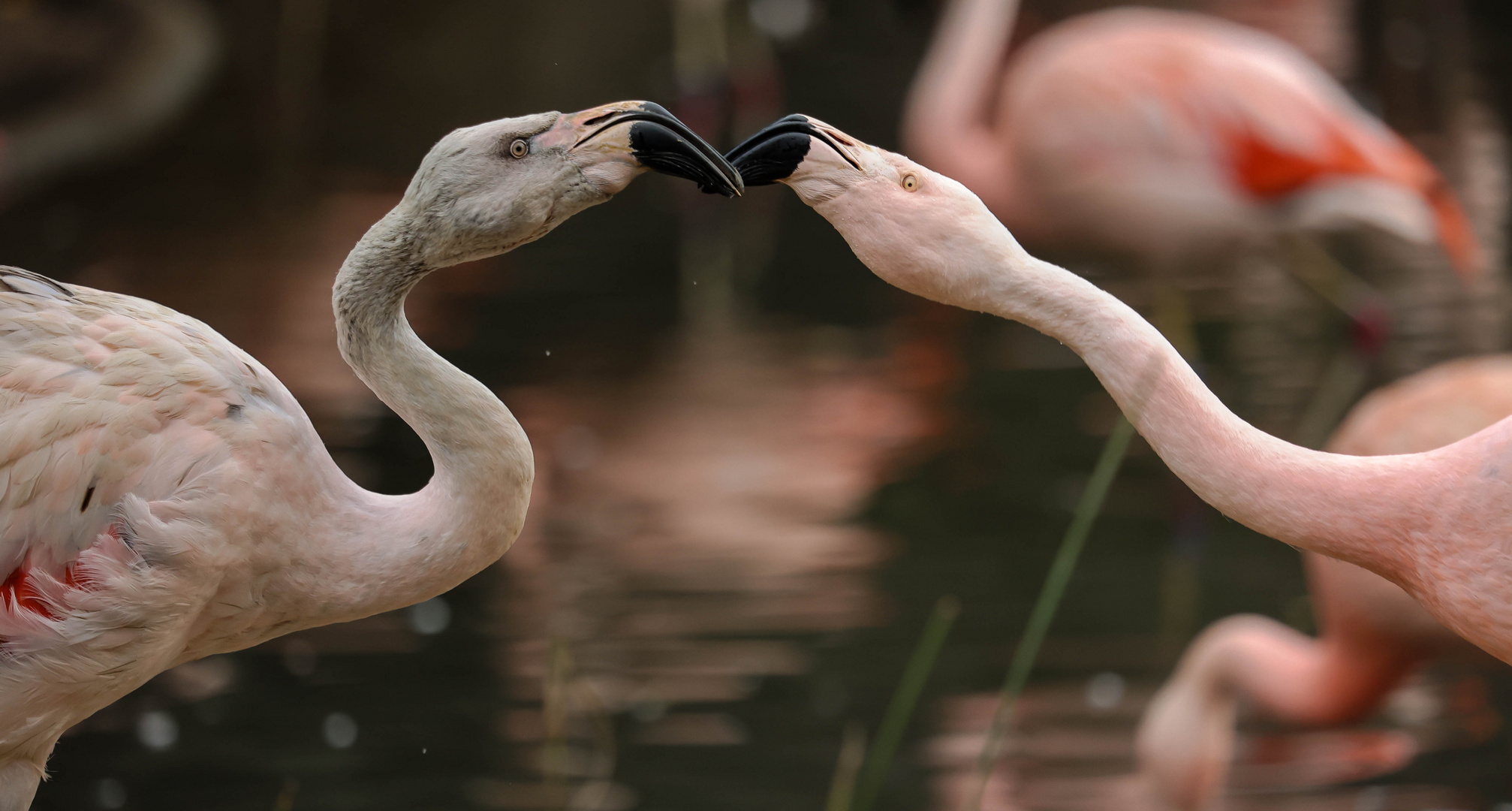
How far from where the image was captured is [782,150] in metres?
1.99

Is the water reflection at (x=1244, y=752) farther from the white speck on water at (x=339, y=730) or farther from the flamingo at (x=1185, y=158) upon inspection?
the flamingo at (x=1185, y=158)

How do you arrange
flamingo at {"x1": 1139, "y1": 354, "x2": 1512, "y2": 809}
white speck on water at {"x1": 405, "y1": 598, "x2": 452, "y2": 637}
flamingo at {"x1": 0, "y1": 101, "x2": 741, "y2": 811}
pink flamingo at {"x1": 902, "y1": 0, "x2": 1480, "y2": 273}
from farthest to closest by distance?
pink flamingo at {"x1": 902, "y1": 0, "x2": 1480, "y2": 273}, white speck on water at {"x1": 405, "y1": 598, "x2": 452, "y2": 637}, flamingo at {"x1": 1139, "y1": 354, "x2": 1512, "y2": 809}, flamingo at {"x1": 0, "y1": 101, "x2": 741, "y2": 811}

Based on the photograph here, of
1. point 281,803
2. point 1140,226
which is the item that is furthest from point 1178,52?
point 281,803

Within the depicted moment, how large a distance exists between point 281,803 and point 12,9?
6085mm

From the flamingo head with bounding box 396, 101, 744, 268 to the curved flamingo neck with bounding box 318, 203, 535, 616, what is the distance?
0.10 m

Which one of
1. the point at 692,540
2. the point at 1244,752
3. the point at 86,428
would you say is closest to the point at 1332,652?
the point at 1244,752

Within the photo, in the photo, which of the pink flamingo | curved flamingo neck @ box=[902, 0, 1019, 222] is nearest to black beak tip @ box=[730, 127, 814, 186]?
the pink flamingo

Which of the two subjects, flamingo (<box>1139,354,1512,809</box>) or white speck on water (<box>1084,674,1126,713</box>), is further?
white speck on water (<box>1084,674,1126,713</box>)

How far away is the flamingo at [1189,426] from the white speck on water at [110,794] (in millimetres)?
2845

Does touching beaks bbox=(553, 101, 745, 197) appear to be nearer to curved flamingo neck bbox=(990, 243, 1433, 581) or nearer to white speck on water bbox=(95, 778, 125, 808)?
curved flamingo neck bbox=(990, 243, 1433, 581)

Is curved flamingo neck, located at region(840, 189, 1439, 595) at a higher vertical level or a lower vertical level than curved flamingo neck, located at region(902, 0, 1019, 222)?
higher

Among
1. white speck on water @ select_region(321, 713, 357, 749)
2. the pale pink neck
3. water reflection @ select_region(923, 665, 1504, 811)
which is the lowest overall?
water reflection @ select_region(923, 665, 1504, 811)

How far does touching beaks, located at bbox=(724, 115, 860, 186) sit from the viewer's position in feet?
6.52

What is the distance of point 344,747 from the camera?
419 centimetres
